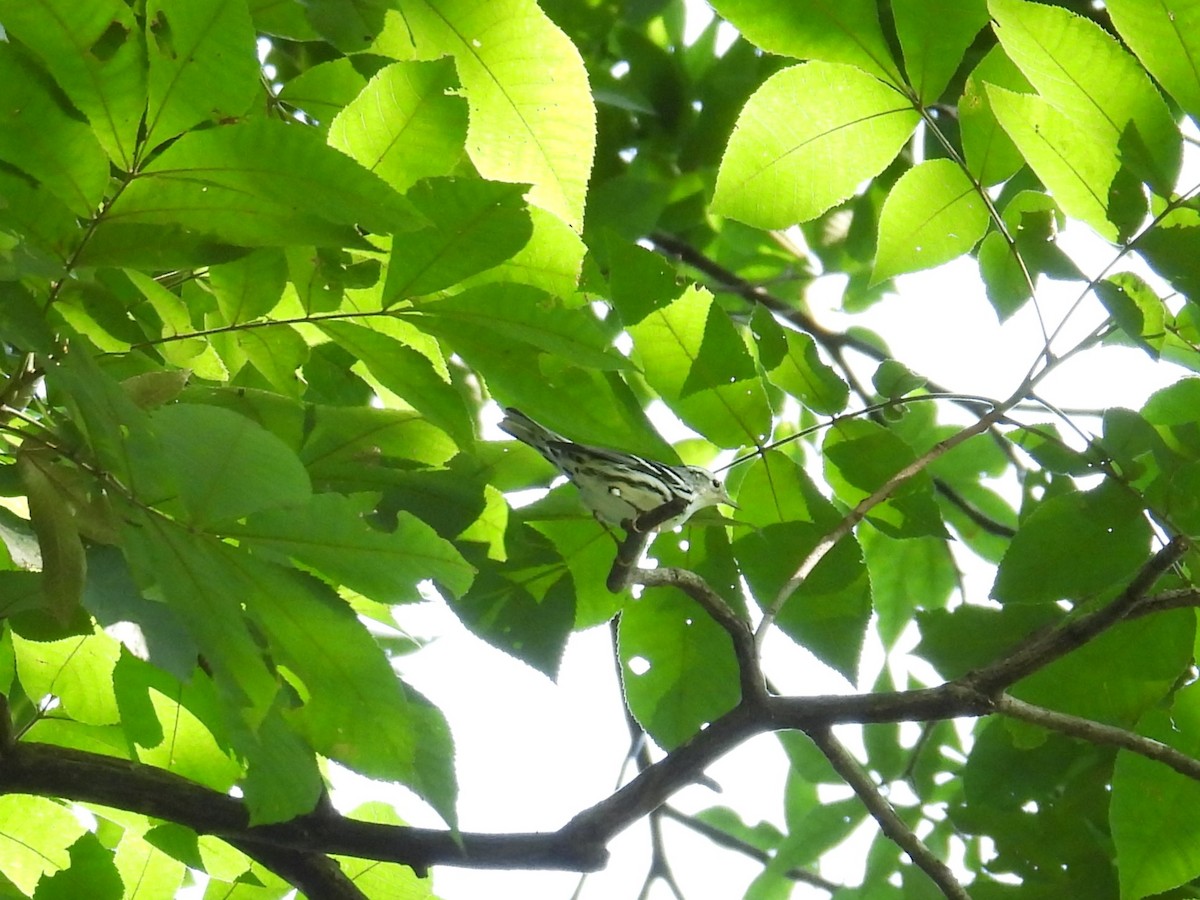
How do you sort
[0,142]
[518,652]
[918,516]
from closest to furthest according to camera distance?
1. [0,142]
2. [518,652]
3. [918,516]

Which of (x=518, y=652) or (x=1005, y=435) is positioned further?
(x=1005, y=435)

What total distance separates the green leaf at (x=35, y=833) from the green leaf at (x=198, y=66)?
3.60ft

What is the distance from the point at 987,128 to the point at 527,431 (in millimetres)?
899

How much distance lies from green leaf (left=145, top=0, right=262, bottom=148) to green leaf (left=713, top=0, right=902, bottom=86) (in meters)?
0.71

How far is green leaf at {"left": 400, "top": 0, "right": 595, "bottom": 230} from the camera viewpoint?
5.13ft

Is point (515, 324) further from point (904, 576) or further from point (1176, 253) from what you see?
point (904, 576)

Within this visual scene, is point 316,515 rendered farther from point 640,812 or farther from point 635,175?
point 635,175

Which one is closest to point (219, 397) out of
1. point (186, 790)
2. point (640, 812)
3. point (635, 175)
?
point (186, 790)

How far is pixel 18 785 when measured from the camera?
1.47 metres

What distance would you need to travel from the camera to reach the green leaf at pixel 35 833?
181 centimetres

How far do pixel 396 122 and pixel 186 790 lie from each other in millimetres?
849

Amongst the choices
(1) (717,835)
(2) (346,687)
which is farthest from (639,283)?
(1) (717,835)

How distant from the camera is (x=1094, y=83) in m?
1.55

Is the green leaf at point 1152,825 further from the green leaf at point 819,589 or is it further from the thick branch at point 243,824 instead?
the thick branch at point 243,824
